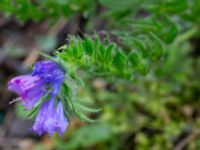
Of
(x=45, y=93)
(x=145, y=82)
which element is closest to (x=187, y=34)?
(x=145, y=82)

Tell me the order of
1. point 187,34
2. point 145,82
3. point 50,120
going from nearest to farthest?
point 50,120, point 187,34, point 145,82

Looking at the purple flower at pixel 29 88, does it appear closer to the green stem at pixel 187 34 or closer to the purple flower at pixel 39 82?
the purple flower at pixel 39 82

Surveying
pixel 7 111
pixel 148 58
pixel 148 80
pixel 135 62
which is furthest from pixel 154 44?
pixel 7 111

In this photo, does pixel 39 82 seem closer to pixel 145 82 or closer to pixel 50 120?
pixel 50 120

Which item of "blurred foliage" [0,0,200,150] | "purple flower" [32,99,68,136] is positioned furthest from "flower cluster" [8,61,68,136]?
"blurred foliage" [0,0,200,150]

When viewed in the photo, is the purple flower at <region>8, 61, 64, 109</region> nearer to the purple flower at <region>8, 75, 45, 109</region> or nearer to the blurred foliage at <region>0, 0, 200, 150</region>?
the purple flower at <region>8, 75, 45, 109</region>

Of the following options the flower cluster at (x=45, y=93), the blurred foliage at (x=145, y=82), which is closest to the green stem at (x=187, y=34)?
the blurred foliage at (x=145, y=82)

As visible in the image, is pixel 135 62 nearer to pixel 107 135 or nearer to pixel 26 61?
pixel 107 135

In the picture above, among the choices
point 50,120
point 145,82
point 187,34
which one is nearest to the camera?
point 50,120
